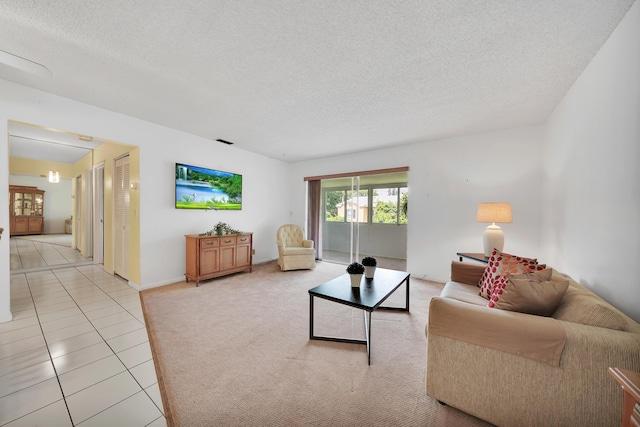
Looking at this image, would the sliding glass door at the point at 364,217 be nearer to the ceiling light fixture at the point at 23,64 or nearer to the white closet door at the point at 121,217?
the white closet door at the point at 121,217

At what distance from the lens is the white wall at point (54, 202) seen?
8.77 meters

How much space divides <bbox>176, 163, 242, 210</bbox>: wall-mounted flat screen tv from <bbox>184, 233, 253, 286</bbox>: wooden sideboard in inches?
25.7

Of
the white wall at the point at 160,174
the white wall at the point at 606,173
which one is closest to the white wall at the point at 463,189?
the white wall at the point at 606,173

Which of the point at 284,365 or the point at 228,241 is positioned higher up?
the point at 228,241

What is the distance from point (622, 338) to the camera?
109 cm

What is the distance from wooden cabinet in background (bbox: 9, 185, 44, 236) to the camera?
8375mm

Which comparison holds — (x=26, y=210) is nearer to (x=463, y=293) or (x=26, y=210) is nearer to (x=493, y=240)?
(x=463, y=293)

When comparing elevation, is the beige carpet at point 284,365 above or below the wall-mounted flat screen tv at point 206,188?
below

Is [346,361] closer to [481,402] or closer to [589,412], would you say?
[481,402]

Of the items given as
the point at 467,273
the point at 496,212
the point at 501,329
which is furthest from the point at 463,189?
the point at 501,329

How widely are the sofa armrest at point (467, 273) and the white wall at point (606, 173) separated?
2.48 feet

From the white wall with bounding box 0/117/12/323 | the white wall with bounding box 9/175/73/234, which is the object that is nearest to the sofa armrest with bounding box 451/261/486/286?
the white wall with bounding box 0/117/12/323

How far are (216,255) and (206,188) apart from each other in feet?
4.11

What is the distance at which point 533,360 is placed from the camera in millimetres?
1207
